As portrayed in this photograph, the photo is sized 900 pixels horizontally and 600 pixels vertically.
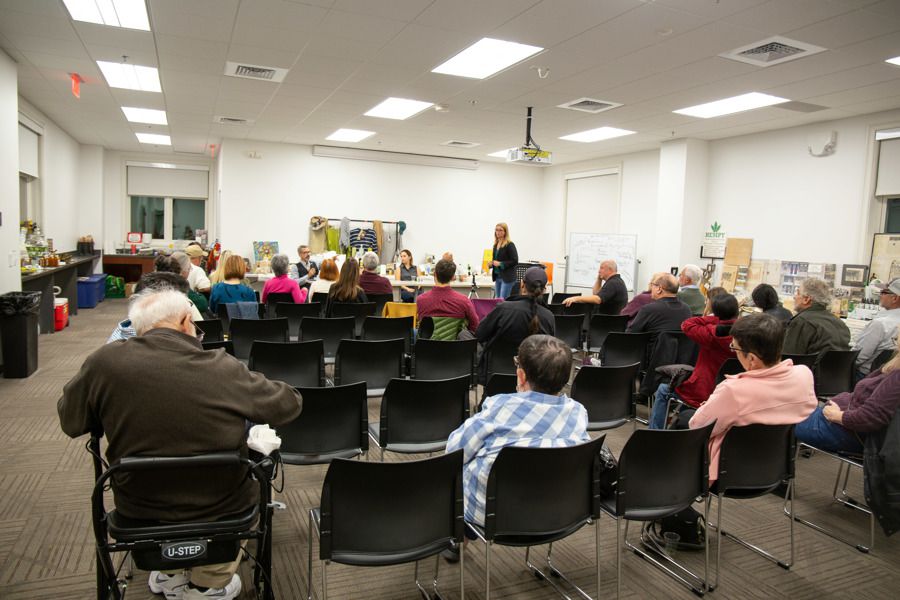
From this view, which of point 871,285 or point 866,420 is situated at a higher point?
point 871,285

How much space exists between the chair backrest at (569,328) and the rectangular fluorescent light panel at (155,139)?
895cm

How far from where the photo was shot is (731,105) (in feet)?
23.0

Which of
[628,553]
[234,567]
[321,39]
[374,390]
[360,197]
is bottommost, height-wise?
[628,553]

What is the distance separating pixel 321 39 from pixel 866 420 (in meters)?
4.75

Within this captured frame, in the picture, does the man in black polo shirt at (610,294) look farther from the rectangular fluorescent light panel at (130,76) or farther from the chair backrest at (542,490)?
the rectangular fluorescent light panel at (130,76)

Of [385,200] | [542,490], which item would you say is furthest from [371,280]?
[385,200]

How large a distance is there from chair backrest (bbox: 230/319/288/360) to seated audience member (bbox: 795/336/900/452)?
3.61m

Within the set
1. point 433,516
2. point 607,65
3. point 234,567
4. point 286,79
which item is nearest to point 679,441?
point 433,516

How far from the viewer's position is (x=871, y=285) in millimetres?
6973

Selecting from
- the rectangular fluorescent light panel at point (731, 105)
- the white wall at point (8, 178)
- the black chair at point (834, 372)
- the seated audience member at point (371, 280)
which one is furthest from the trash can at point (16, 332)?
the rectangular fluorescent light panel at point (731, 105)

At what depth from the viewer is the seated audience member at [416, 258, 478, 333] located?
4.76 m

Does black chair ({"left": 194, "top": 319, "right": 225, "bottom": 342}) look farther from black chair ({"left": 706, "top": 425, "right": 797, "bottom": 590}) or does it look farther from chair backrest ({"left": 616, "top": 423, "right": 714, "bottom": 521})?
black chair ({"left": 706, "top": 425, "right": 797, "bottom": 590})

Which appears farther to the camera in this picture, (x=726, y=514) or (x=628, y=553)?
(x=726, y=514)

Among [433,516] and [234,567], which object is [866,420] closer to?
Result: [433,516]
